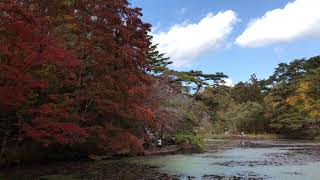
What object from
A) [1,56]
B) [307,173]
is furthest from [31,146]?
[307,173]

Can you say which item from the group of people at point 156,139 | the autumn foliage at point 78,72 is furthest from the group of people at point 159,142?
the autumn foliage at point 78,72

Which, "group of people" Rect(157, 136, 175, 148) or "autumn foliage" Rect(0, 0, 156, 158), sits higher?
"autumn foliage" Rect(0, 0, 156, 158)

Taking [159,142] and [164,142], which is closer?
[159,142]

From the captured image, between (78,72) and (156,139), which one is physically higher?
(78,72)

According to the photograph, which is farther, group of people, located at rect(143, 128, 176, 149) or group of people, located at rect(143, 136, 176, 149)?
group of people, located at rect(143, 136, 176, 149)

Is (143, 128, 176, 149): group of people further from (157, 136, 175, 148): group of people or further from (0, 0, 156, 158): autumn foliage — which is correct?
(0, 0, 156, 158): autumn foliage

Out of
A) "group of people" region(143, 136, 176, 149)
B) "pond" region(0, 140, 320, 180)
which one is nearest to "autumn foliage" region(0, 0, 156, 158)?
"pond" region(0, 140, 320, 180)

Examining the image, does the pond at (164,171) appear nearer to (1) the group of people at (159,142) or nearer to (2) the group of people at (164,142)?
(1) the group of people at (159,142)

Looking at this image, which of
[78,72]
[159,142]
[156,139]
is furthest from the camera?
[156,139]

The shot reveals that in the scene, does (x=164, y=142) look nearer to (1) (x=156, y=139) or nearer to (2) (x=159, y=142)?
(1) (x=156, y=139)

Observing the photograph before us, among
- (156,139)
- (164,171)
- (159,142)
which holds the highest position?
(156,139)

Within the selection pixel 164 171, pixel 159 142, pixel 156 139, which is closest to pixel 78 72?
pixel 164 171

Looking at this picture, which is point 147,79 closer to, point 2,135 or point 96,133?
point 96,133

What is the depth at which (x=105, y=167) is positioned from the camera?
22.0 meters
